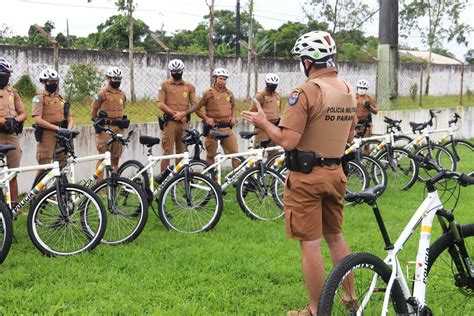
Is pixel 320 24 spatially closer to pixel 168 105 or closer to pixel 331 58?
pixel 168 105

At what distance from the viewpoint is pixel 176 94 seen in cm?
859

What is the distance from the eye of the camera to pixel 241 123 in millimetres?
11258

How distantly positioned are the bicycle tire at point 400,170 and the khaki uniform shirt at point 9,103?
5.24 metres

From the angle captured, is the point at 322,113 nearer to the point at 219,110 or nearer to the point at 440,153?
the point at 219,110

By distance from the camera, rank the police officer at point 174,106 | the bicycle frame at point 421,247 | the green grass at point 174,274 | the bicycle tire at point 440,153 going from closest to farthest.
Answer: the bicycle frame at point 421,247, the green grass at point 174,274, the police officer at point 174,106, the bicycle tire at point 440,153

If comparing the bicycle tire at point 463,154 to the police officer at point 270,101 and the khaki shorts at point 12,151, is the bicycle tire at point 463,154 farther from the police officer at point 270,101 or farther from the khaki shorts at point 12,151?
the khaki shorts at point 12,151

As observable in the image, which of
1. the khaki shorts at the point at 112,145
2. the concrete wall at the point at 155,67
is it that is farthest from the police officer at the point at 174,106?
the concrete wall at the point at 155,67

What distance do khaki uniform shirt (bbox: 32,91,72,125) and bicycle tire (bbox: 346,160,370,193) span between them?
3.91m

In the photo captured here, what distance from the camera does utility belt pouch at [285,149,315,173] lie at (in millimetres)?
3711

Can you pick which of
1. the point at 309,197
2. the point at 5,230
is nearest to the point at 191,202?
the point at 5,230

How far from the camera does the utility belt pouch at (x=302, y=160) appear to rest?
3711 mm

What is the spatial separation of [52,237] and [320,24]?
1236 centimetres

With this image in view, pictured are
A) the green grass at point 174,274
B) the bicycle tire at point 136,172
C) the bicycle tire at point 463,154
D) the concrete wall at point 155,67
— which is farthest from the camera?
the concrete wall at point 155,67

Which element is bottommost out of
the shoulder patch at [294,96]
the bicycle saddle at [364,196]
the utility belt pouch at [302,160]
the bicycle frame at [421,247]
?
the bicycle frame at [421,247]
